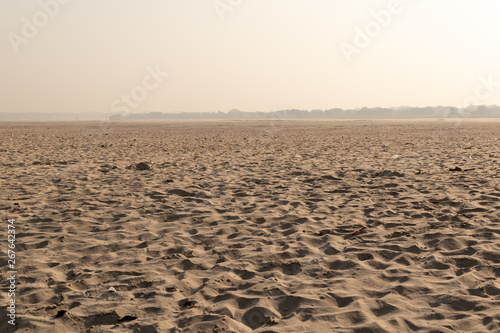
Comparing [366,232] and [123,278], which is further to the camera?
[366,232]

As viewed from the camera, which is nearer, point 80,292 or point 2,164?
point 80,292

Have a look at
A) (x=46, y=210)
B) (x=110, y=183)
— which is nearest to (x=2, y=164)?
(x=110, y=183)

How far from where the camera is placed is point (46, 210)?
26.4 feet

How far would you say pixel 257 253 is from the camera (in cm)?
578

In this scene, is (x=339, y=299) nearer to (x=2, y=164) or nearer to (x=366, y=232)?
(x=366, y=232)

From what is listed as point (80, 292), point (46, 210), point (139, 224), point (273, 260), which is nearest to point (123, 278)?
point (80, 292)

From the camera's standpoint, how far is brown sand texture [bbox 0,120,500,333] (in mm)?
4109

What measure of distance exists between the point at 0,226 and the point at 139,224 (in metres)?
2.13

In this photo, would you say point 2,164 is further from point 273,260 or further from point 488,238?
point 488,238

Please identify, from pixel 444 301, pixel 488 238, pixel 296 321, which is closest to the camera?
pixel 296 321

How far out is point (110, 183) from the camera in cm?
1075

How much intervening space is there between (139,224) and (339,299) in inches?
151

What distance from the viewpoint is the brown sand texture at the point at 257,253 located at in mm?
4109

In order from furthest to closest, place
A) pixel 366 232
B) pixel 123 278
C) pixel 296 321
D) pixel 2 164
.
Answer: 1. pixel 2 164
2. pixel 366 232
3. pixel 123 278
4. pixel 296 321
